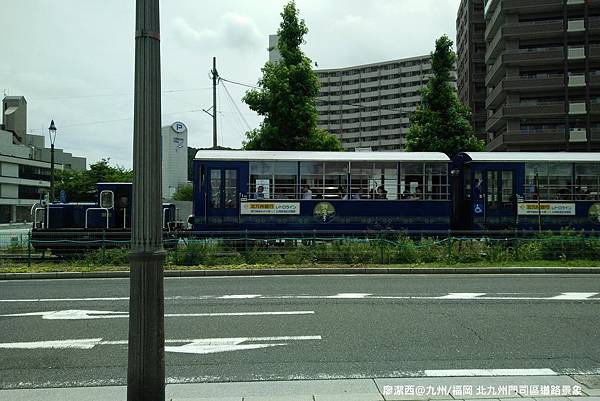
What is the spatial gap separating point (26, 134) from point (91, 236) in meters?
94.6

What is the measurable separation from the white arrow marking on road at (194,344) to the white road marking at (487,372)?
209 centimetres

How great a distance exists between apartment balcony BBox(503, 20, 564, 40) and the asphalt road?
4891 centimetres

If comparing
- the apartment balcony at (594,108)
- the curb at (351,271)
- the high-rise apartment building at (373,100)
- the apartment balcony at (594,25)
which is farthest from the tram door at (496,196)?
the high-rise apartment building at (373,100)

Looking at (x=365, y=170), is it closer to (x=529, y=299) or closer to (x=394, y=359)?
(x=529, y=299)

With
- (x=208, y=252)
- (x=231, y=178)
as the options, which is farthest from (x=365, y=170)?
(x=208, y=252)

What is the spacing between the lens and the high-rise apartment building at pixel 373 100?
388ft

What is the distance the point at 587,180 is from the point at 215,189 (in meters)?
14.7

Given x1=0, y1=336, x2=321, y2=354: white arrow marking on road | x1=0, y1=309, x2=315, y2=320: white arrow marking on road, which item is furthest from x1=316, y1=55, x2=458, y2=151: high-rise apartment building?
x1=0, y1=336, x2=321, y2=354: white arrow marking on road

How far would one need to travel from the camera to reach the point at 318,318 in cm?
873

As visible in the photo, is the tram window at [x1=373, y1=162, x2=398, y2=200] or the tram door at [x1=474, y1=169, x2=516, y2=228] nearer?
the tram window at [x1=373, y1=162, x2=398, y2=200]

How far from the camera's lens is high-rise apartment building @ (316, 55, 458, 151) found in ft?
388

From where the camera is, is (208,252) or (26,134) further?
(26,134)

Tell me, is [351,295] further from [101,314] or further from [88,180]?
[88,180]

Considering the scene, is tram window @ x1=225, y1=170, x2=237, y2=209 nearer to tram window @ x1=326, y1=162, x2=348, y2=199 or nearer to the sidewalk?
tram window @ x1=326, y1=162, x2=348, y2=199
